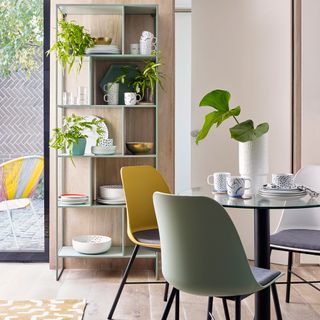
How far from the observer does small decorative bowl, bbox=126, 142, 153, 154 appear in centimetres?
364

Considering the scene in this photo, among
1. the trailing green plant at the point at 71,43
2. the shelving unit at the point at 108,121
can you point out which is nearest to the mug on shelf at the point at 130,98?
the shelving unit at the point at 108,121

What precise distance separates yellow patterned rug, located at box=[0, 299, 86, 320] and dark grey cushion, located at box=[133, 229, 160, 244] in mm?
525

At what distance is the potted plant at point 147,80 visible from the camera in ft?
11.9

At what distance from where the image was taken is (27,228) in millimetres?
4121

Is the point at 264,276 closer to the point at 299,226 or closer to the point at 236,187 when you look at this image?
the point at 236,187

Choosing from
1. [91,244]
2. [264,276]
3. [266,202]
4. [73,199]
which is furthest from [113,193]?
[264,276]

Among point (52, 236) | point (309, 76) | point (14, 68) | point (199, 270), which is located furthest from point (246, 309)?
point (14, 68)

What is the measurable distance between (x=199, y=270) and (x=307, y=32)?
8.87ft

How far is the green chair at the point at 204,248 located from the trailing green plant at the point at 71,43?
6.40 feet

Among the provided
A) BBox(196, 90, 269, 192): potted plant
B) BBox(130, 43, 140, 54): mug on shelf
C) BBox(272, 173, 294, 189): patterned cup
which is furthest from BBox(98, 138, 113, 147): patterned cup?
BBox(272, 173, 294, 189): patterned cup

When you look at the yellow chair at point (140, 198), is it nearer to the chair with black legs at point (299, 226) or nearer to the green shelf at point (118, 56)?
the chair with black legs at point (299, 226)

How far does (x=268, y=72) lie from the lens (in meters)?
4.12

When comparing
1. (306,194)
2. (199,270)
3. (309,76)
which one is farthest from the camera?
(309,76)

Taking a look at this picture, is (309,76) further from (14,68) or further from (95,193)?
(14,68)
